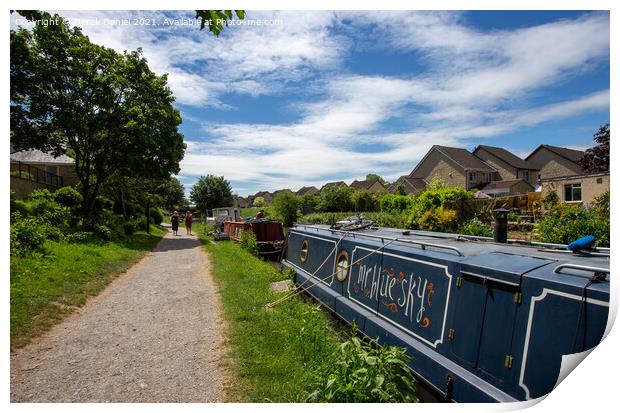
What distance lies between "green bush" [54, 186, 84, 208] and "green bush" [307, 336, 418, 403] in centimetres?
1748

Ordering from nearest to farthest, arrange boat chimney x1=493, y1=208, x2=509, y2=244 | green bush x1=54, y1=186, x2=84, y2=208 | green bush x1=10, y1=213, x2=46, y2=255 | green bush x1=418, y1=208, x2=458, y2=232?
boat chimney x1=493, y1=208, x2=509, y2=244 → green bush x1=10, y1=213, x2=46, y2=255 → green bush x1=418, y1=208, x2=458, y2=232 → green bush x1=54, y1=186, x2=84, y2=208

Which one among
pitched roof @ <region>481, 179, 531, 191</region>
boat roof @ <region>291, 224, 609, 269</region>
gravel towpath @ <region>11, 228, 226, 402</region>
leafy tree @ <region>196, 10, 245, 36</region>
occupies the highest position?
pitched roof @ <region>481, 179, 531, 191</region>

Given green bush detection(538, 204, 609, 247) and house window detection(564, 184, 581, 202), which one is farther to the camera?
house window detection(564, 184, 581, 202)

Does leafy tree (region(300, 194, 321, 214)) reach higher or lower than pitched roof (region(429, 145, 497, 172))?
lower

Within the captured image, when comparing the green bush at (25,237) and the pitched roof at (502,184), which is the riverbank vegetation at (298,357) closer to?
the green bush at (25,237)

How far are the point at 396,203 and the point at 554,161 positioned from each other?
23991mm

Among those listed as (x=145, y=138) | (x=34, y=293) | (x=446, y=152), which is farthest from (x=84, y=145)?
(x=446, y=152)

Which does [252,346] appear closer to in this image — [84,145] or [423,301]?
[423,301]

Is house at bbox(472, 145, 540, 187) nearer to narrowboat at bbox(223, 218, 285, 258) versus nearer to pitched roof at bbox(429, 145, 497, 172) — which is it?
pitched roof at bbox(429, 145, 497, 172)

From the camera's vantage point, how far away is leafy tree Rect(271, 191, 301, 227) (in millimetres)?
30250

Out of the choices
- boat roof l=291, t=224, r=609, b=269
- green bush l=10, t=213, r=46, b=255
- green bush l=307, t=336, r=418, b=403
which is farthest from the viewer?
green bush l=10, t=213, r=46, b=255

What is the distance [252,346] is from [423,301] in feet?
7.44

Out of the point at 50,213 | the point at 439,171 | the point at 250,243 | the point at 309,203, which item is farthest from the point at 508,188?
the point at 50,213

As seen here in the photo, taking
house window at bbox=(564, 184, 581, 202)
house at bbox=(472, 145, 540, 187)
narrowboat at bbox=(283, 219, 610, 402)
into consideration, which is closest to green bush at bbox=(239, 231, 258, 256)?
narrowboat at bbox=(283, 219, 610, 402)
